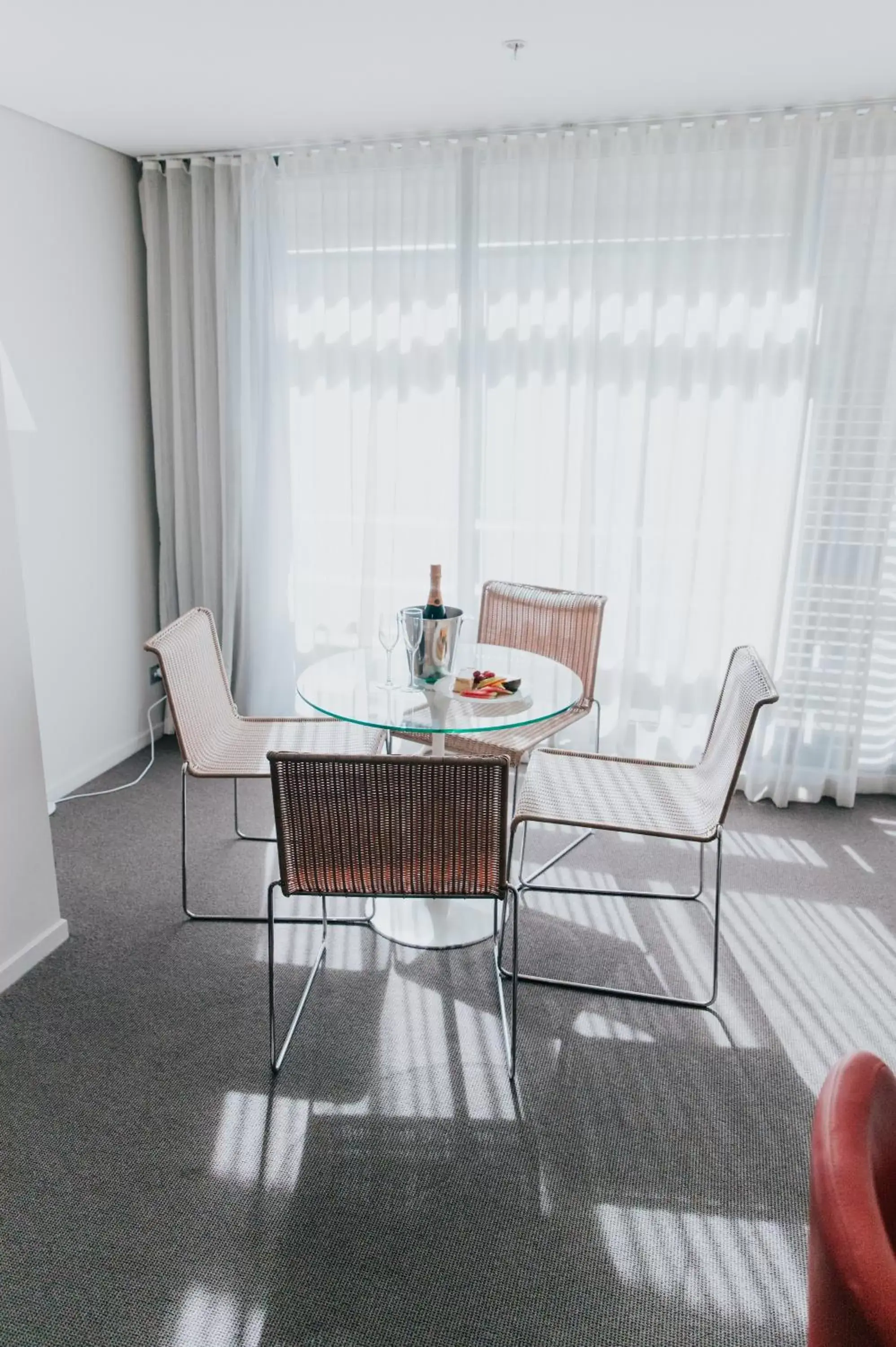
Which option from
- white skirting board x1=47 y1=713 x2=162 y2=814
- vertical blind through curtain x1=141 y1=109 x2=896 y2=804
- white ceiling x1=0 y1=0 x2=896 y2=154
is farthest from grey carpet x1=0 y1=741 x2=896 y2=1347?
white ceiling x1=0 y1=0 x2=896 y2=154

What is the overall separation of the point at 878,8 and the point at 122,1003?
3253 millimetres

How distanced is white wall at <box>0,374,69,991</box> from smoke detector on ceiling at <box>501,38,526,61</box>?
1.74 meters

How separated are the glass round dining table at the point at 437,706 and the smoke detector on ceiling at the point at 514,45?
70.3 inches

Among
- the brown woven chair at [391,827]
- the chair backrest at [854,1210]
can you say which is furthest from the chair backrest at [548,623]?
the chair backrest at [854,1210]

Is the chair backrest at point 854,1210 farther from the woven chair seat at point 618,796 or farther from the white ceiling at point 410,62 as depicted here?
the white ceiling at point 410,62

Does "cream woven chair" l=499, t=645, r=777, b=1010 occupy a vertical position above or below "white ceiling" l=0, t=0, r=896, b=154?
below

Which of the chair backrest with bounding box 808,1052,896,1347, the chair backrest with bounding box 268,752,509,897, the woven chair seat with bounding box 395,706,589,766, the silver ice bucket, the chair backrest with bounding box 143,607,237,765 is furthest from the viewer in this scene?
the woven chair seat with bounding box 395,706,589,766

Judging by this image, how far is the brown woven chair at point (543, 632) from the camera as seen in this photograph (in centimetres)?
319

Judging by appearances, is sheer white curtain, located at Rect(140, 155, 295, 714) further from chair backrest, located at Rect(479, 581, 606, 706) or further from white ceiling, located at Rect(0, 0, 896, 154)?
chair backrest, located at Rect(479, 581, 606, 706)

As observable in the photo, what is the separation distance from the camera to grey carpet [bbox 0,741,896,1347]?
5.42 ft

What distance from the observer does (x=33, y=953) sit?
261 centimetres

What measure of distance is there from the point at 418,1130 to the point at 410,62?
2952mm

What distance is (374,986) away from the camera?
256cm

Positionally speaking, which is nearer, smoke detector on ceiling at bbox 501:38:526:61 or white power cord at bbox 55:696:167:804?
smoke detector on ceiling at bbox 501:38:526:61
